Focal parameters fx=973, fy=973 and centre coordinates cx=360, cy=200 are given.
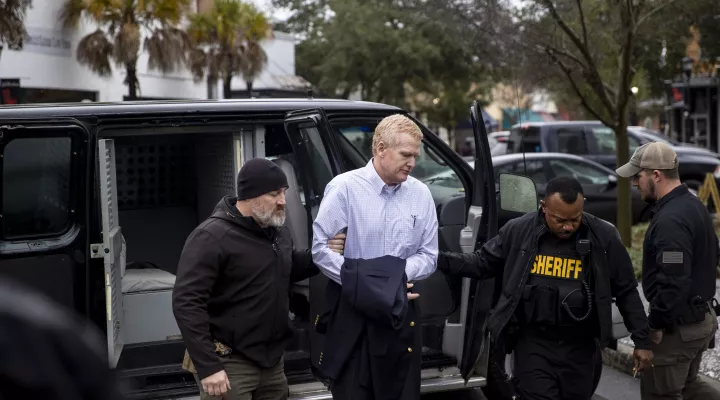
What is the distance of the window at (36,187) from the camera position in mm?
5195

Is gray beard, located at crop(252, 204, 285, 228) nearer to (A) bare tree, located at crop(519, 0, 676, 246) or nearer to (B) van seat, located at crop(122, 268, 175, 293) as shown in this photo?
(B) van seat, located at crop(122, 268, 175, 293)

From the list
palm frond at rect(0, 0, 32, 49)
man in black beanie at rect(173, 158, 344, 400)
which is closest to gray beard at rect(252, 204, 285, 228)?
man in black beanie at rect(173, 158, 344, 400)

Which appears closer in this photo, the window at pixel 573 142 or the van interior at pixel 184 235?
the van interior at pixel 184 235

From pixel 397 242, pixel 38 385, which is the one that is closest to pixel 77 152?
pixel 397 242

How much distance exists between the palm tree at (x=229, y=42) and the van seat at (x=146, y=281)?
2091cm

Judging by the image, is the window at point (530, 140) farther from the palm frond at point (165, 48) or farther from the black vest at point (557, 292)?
the black vest at point (557, 292)

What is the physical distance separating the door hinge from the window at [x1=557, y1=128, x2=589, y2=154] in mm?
12384

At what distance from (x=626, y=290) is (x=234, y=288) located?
1836 millimetres

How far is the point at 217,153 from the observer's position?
684cm

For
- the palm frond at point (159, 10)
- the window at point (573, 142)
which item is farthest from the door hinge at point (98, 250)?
the palm frond at point (159, 10)

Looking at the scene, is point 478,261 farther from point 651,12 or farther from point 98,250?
point 651,12

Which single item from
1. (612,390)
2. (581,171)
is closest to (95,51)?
(581,171)

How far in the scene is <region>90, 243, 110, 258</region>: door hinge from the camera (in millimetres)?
5242

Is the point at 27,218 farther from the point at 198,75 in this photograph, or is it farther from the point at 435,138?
the point at 198,75
